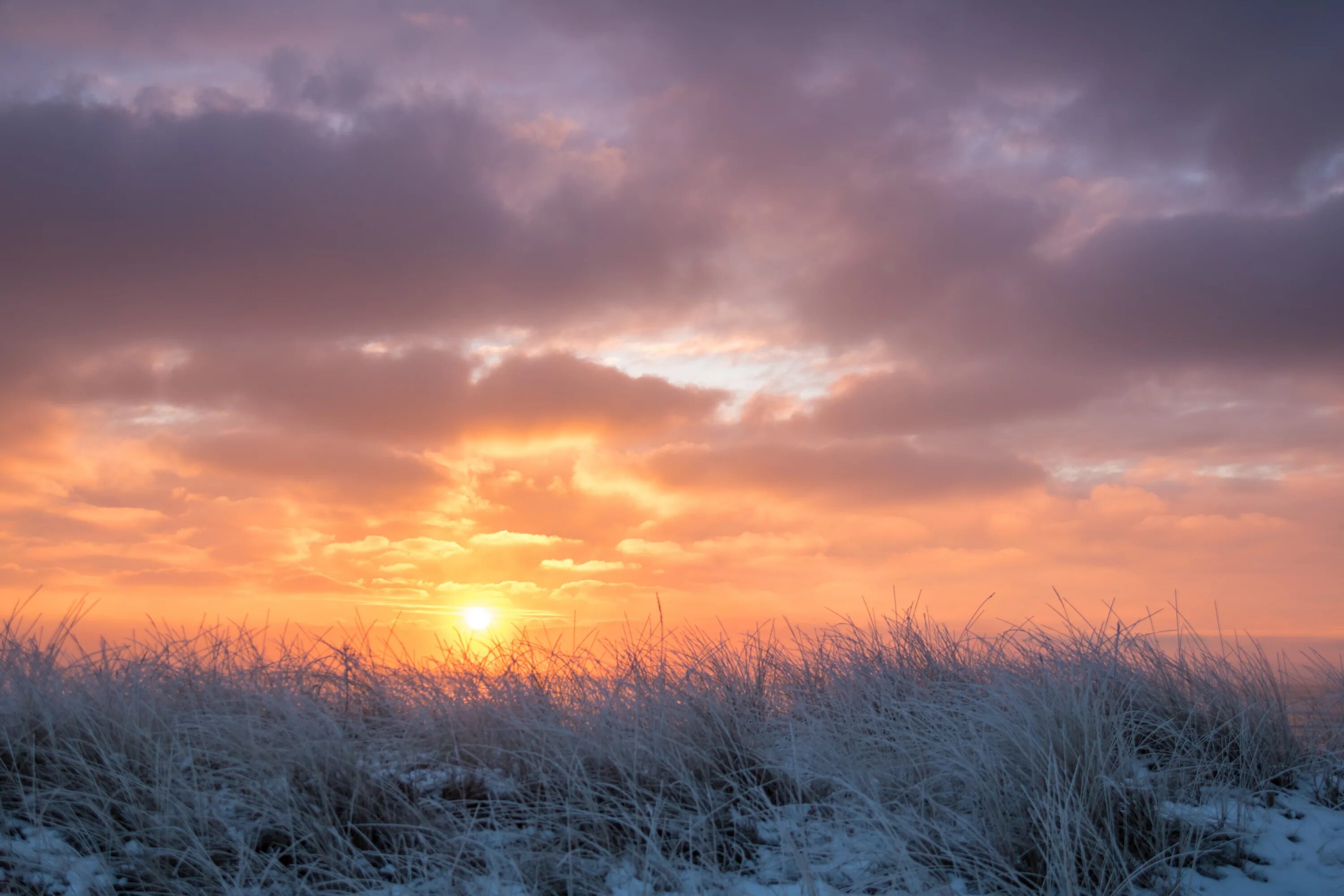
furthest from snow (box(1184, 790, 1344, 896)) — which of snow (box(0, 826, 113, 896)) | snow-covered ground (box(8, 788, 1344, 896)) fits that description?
snow (box(0, 826, 113, 896))

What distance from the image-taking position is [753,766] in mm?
5293

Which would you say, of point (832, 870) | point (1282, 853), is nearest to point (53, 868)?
point (832, 870)

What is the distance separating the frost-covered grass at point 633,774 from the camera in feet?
13.7

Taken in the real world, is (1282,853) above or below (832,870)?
below

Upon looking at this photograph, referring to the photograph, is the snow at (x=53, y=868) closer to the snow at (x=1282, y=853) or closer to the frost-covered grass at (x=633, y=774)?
the frost-covered grass at (x=633, y=774)

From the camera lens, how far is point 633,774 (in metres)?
4.64

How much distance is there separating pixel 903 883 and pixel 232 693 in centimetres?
457

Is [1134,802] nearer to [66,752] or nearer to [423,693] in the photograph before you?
[423,693]

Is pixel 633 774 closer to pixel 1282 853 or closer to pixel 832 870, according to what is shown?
pixel 832 870

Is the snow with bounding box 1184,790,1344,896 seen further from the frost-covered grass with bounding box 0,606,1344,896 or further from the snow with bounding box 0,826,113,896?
the snow with bounding box 0,826,113,896

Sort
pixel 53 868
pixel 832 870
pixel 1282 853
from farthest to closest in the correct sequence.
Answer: pixel 1282 853 → pixel 832 870 → pixel 53 868

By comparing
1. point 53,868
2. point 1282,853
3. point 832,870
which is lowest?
point 1282,853

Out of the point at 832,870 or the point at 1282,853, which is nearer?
the point at 832,870

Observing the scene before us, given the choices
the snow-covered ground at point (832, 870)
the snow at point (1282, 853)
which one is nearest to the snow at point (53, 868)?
the snow-covered ground at point (832, 870)
